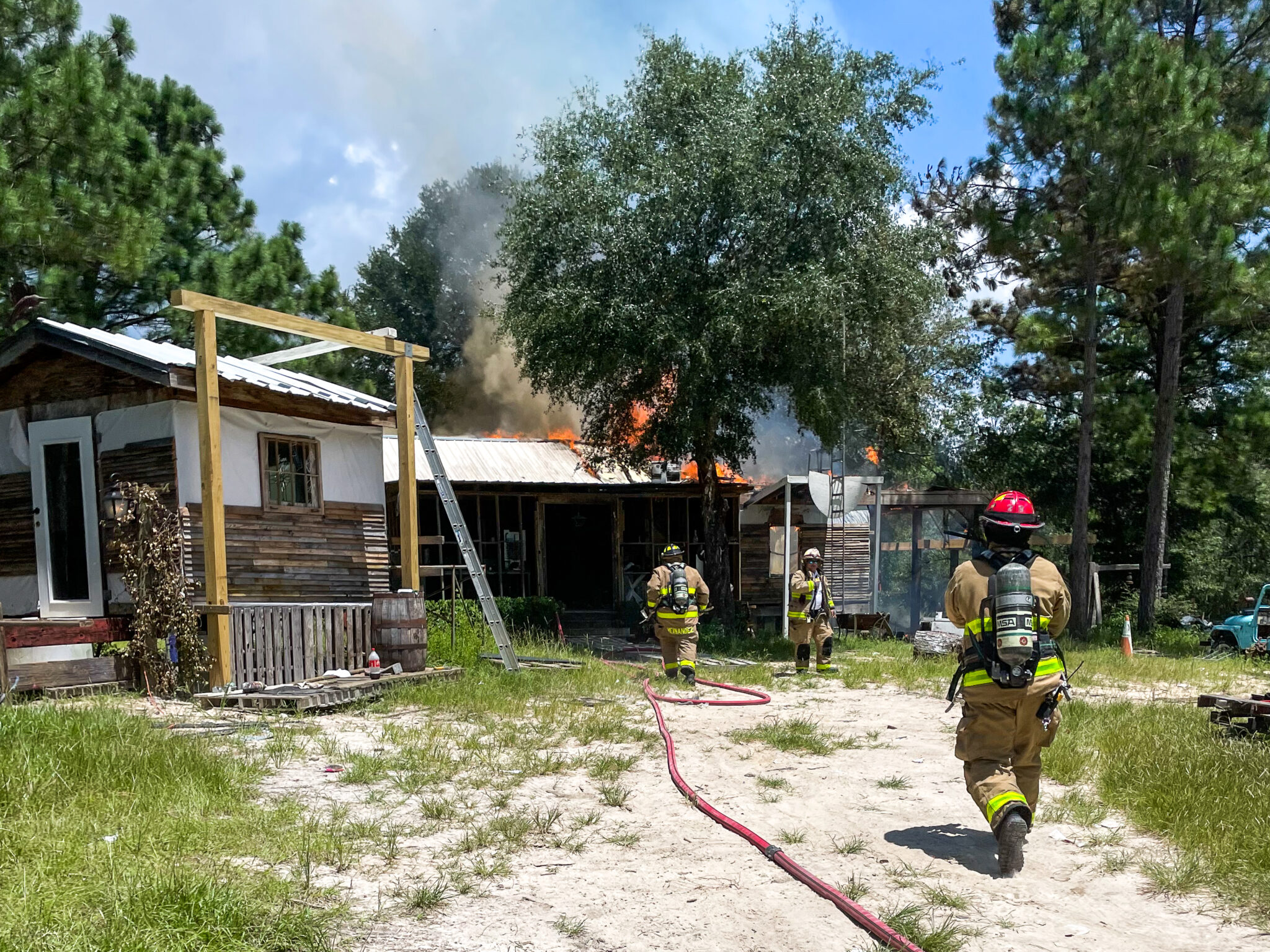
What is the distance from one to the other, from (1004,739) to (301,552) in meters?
9.89

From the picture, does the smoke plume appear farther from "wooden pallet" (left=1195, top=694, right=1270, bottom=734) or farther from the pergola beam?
"wooden pallet" (left=1195, top=694, right=1270, bottom=734)

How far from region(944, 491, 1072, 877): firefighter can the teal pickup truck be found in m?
13.6

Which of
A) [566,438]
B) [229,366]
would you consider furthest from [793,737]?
[566,438]

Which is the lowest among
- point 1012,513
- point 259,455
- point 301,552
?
point 301,552

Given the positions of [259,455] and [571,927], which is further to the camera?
[259,455]

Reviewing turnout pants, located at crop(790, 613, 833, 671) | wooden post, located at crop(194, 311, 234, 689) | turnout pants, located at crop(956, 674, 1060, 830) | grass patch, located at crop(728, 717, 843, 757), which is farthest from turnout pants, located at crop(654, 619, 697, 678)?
turnout pants, located at crop(956, 674, 1060, 830)

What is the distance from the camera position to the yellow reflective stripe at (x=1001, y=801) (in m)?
5.49

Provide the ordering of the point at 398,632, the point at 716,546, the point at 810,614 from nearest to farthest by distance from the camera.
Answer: the point at 398,632 < the point at 810,614 < the point at 716,546

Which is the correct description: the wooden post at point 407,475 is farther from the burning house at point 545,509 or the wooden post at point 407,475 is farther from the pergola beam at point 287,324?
the burning house at point 545,509

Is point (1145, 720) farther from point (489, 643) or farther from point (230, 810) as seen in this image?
point (489, 643)

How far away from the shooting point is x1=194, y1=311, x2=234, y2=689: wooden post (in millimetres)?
10344

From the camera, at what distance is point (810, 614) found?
13844mm

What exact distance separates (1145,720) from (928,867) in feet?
15.9

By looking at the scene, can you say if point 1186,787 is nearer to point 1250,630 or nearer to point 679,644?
point 679,644
